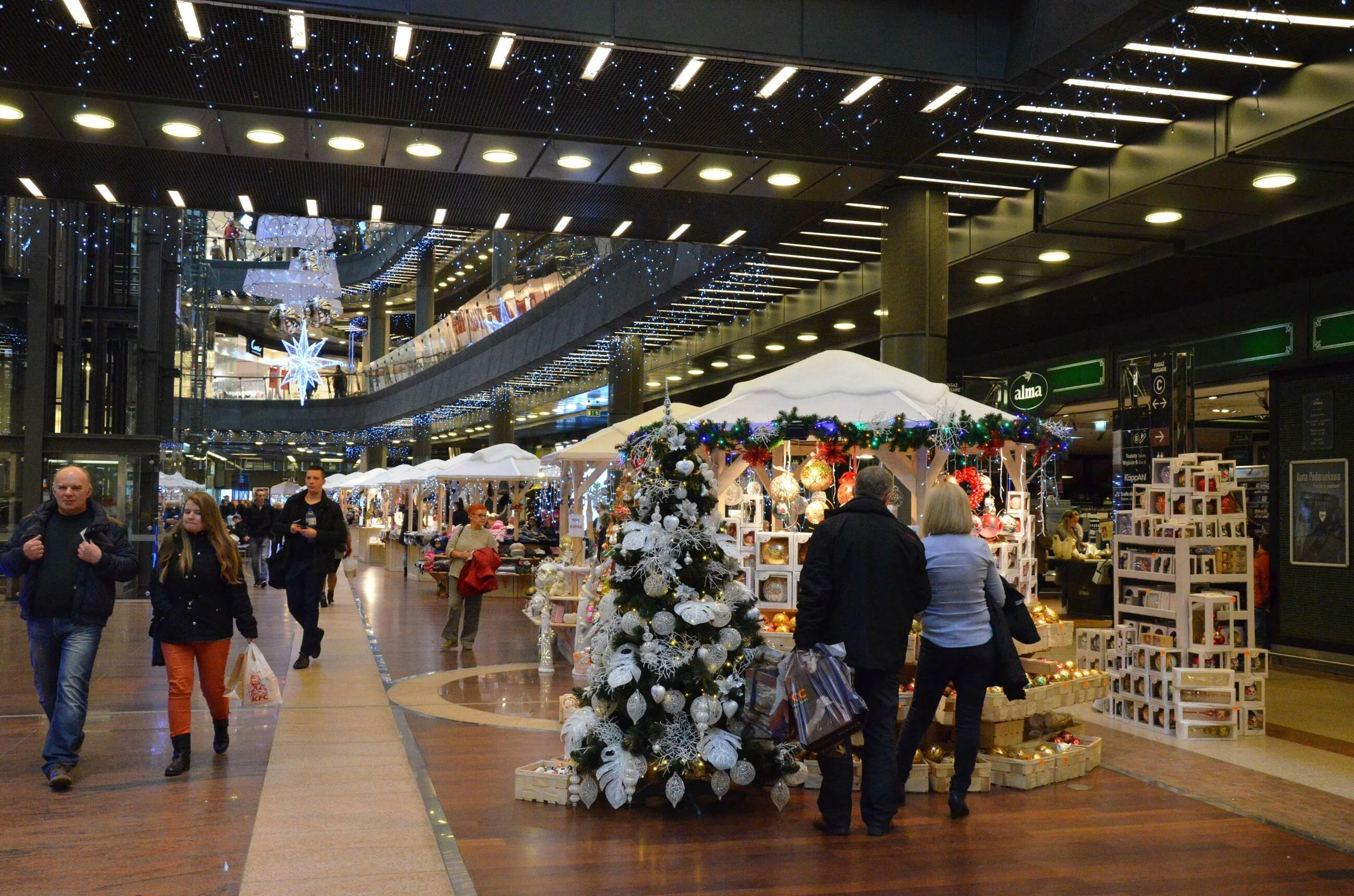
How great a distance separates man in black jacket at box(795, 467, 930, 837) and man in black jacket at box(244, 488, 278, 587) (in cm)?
1460

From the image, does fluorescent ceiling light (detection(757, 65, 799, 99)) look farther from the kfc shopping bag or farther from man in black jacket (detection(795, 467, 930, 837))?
the kfc shopping bag

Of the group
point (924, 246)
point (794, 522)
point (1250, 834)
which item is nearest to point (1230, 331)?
point (924, 246)

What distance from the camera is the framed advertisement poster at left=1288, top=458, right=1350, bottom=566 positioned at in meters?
11.9

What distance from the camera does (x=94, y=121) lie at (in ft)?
27.7

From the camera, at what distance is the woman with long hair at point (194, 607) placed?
6.09 m

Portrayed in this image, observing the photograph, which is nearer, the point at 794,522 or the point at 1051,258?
the point at 794,522

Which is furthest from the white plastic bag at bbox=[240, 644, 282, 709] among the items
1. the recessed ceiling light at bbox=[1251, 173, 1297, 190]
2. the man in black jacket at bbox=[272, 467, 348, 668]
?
the recessed ceiling light at bbox=[1251, 173, 1297, 190]

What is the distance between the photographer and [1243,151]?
332 inches

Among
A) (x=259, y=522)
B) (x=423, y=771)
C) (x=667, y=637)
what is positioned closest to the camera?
(x=667, y=637)

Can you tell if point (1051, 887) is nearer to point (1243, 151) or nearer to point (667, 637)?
point (667, 637)

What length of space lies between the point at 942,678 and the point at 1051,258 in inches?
310

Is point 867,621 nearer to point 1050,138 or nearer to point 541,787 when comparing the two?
point 541,787

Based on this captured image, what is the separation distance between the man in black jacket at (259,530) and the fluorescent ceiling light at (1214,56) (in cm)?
1444

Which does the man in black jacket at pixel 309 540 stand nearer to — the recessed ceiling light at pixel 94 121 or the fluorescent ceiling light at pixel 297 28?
the recessed ceiling light at pixel 94 121
